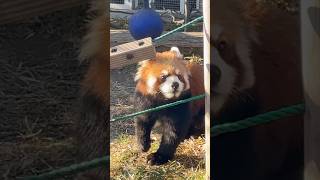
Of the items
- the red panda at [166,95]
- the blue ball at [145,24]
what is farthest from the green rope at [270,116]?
the blue ball at [145,24]

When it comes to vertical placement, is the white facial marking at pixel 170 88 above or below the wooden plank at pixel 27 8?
below

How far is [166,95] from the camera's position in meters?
3.88

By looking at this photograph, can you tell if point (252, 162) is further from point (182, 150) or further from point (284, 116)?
point (182, 150)

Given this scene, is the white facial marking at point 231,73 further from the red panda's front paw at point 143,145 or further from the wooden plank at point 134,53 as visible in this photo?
the red panda's front paw at point 143,145

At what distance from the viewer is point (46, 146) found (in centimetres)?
113

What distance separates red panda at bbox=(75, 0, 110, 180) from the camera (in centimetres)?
113

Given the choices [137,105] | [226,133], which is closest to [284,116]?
[226,133]

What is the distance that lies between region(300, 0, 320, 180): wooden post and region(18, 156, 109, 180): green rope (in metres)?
0.46

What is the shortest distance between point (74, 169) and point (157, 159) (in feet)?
9.33

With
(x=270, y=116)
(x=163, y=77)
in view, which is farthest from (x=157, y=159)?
(x=270, y=116)

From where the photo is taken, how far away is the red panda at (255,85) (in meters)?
1.19

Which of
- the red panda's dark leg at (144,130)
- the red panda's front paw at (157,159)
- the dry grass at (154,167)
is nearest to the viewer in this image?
the dry grass at (154,167)

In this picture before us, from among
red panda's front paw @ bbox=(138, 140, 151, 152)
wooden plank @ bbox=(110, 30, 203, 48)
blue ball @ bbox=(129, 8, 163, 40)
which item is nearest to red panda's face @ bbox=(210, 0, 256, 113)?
red panda's front paw @ bbox=(138, 140, 151, 152)

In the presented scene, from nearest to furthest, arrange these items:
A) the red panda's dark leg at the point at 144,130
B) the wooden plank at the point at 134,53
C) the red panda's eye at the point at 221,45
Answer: the red panda's eye at the point at 221,45
the wooden plank at the point at 134,53
the red panda's dark leg at the point at 144,130
